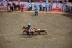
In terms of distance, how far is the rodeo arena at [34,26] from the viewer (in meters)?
17.3

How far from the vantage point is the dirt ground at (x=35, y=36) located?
1684 centimetres

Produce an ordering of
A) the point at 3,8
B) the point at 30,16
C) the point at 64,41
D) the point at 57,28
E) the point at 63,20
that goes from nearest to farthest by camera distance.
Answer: the point at 64,41 → the point at 57,28 → the point at 63,20 → the point at 30,16 → the point at 3,8

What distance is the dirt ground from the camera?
55.3 feet

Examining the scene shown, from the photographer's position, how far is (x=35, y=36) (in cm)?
1942

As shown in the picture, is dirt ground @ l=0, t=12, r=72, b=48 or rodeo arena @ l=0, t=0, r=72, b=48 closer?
dirt ground @ l=0, t=12, r=72, b=48

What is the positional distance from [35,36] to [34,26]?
3447 mm

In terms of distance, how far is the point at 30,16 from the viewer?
27.8m

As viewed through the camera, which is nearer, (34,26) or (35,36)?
(35,36)

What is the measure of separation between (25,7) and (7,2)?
2.49m

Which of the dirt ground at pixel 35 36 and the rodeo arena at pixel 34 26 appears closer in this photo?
the dirt ground at pixel 35 36

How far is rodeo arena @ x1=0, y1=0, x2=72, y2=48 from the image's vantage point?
1728cm

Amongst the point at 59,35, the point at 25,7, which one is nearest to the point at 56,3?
the point at 25,7

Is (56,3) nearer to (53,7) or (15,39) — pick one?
(53,7)

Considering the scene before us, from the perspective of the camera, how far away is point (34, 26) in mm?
22781
